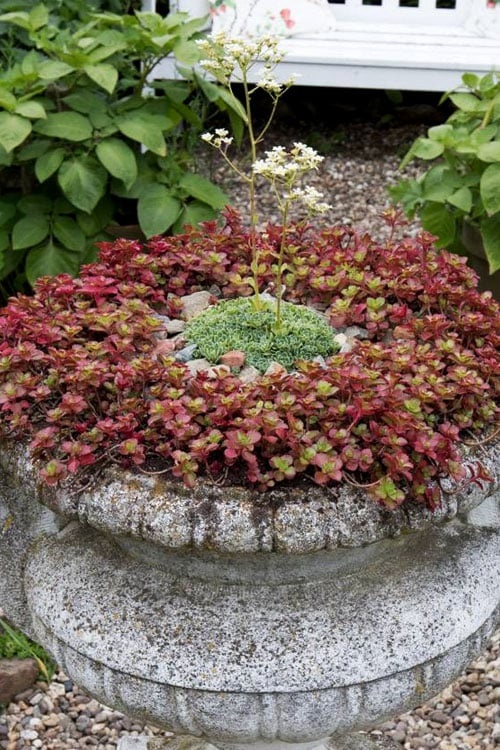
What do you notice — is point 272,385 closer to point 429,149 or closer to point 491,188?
point 491,188

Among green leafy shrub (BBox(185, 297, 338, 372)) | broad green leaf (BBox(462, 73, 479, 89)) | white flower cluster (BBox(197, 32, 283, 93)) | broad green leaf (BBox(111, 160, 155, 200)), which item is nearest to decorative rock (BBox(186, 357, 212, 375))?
green leafy shrub (BBox(185, 297, 338, 372))

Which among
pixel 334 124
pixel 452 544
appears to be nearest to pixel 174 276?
pixel 452 544

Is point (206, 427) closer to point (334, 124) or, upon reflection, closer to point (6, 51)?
point (6, 51)

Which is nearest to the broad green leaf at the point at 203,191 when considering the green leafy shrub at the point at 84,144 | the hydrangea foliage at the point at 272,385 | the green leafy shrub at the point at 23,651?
the green leafy shrub at the point at 84,144

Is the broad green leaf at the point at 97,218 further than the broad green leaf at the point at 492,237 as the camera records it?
Yes

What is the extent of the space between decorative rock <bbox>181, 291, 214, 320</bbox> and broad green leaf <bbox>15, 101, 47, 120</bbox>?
3.83 ft

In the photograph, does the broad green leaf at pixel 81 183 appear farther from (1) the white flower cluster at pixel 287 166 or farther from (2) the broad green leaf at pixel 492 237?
(1) the white flower cluster at pixel 287 166

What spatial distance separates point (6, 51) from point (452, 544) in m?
2.49

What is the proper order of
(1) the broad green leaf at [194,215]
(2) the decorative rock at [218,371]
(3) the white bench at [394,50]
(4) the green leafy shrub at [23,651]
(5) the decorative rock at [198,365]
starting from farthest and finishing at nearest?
(3) the white bench at [394,50], (1) the broad green leaf at [194,215], (4) the green leafy shrub at [23,651], (5) the decorative rock at [198,365], (2) the decorative rock at [218,371]

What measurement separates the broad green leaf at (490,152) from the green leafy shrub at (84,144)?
2.62 ft

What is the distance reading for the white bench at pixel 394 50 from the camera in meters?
4.16

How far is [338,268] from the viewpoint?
189 cm

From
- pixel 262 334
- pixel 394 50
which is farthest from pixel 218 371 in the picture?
pixel 394 50

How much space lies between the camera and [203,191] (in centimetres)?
318
